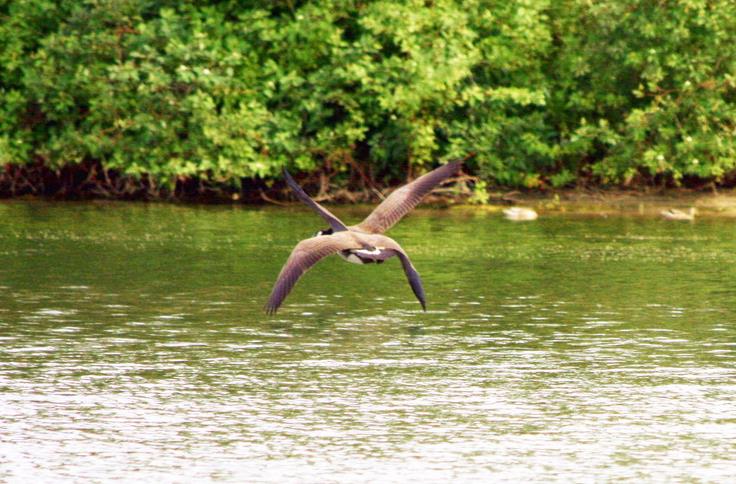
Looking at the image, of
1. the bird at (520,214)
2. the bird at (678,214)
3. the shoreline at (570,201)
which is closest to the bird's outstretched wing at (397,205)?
the bird at (520,214)

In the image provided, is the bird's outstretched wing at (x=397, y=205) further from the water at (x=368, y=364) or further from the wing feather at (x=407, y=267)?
the water at (x=368, y=364)

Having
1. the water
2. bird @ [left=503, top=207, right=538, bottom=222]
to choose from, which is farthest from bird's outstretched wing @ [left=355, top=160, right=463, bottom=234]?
bird @ [left=503, top=207, right=538, bottom=222]

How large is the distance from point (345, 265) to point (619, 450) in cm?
1298

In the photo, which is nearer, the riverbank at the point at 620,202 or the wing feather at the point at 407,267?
the wing feather at the point at 407,267

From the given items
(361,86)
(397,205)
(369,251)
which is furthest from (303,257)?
(361,86)

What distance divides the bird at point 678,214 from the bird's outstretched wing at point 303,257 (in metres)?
16.7

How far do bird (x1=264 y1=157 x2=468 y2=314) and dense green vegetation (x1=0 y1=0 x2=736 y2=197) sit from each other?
50.1 feet

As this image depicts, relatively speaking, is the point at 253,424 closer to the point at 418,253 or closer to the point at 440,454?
the point at 440,454

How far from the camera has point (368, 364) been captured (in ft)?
49.2

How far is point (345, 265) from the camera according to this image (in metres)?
24.3

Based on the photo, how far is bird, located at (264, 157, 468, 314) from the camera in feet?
50.1

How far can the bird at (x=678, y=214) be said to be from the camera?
32.1 m

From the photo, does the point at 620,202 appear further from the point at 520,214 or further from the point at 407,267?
the point at 407,267

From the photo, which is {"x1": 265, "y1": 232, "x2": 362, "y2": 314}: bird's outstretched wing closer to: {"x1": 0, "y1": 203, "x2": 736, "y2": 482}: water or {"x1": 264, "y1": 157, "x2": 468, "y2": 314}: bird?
{"x1": 264, "y1": 157, "x2": 468, "y2": 314}: bird
